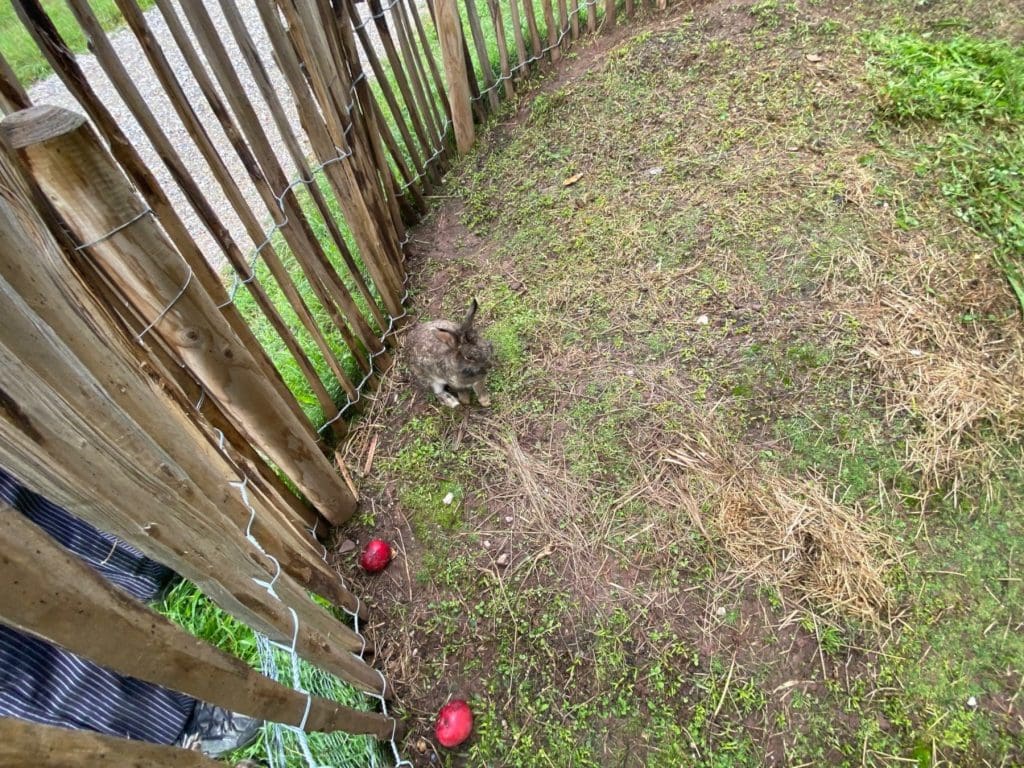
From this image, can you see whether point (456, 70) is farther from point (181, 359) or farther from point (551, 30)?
point (181, 359)

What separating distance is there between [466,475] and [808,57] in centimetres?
445

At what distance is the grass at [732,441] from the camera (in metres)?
2.51

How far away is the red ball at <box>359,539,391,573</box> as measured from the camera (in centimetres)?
304

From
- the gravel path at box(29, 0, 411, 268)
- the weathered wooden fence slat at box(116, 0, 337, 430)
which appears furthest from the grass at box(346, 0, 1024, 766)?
the gravel path at box(29, 0, 411, 268)

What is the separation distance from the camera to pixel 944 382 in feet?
10.2

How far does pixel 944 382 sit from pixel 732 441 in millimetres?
1173

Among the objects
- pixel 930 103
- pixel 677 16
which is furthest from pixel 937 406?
pixel 677 16

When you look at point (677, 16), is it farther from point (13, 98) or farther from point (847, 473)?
point (13, 98)

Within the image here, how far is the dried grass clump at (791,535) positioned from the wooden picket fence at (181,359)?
1816 mm

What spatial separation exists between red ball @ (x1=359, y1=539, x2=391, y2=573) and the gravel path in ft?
9.11

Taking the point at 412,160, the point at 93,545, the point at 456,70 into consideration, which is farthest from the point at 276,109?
the point at 456,70

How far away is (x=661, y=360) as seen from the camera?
139 inches

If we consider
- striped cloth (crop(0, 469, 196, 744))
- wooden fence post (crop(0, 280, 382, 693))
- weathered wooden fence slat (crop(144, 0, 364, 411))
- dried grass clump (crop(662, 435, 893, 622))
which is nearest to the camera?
wooden fence post (crop(0, 280, 382, 693))

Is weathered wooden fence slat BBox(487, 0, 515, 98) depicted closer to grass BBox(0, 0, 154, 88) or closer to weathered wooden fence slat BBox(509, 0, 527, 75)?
weathered wooden fence slat BBox(509, 0, 527, 75)
